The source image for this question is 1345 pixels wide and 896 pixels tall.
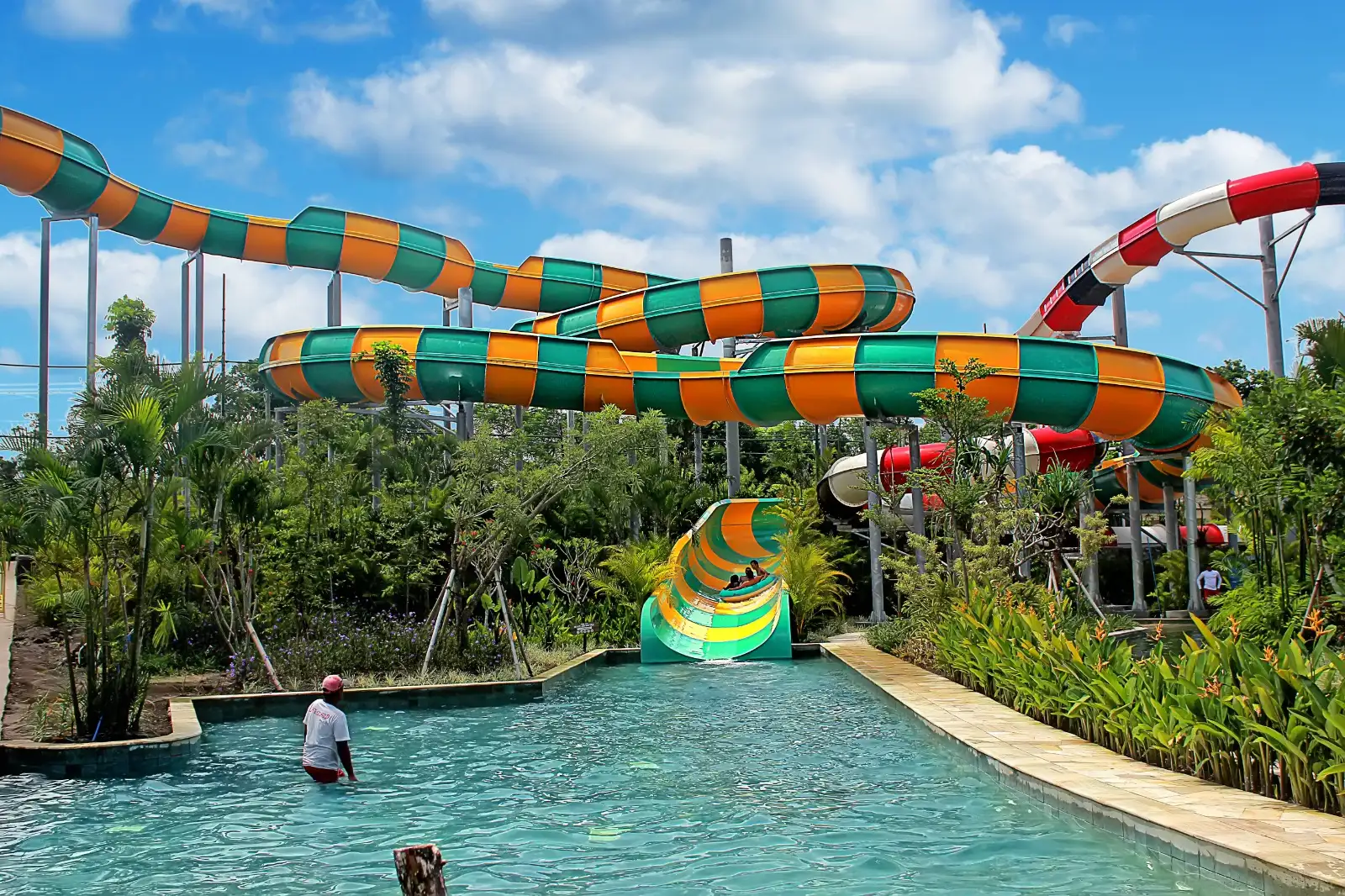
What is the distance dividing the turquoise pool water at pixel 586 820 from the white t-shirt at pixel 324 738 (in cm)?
23

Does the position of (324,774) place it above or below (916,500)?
below

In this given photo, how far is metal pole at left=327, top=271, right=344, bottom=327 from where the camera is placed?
81.8ft

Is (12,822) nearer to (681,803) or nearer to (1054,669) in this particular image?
(681,803)

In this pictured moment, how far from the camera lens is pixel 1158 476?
2411 cm

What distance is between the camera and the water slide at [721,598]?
18.9m

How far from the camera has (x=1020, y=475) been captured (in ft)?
65.7

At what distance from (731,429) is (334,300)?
8.92 metres

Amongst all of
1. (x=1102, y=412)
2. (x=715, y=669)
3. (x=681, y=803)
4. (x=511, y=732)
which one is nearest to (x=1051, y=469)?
(x=1102, y=412)

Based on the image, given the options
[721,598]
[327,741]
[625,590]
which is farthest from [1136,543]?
[327,741]

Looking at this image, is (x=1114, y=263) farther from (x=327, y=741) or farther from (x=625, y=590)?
(x=327, y=741)

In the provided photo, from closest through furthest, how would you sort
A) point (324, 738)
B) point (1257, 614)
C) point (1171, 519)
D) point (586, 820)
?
point (586, 820) → point (324, 738) → point (1257, 614) → point (1171, 519)

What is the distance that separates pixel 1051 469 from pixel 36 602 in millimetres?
14658

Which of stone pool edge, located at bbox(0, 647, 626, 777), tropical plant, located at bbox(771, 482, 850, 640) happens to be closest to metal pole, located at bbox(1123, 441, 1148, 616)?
tropical plant, located at bbox(771, 482, 850, 640)

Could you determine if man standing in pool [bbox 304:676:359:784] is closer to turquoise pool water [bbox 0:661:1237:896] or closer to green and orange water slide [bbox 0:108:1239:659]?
turquoise pool water [bbox 0:661:1237:896]
